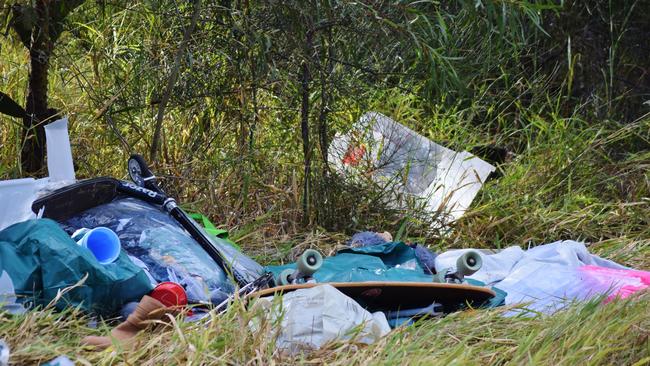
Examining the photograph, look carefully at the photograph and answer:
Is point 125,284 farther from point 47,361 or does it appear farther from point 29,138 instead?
point 29,138

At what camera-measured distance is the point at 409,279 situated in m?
3.07

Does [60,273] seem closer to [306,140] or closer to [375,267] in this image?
[375,267]

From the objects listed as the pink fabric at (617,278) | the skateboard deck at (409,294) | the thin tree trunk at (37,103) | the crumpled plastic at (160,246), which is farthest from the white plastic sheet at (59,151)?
the pink fabric at (617,278)

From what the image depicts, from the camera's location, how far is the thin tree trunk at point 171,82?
3.71m

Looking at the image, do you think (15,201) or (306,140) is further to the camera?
(306,140)

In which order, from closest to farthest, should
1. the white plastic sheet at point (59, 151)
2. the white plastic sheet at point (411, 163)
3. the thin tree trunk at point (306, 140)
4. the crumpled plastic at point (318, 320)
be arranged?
the crumpled plastic at point (318, 320)
the white plastic sheet at point (59, 151)
the thin tree trunk at point (306, 140)
the white plastic sheet at point (411, 163)

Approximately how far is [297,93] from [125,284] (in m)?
1.56

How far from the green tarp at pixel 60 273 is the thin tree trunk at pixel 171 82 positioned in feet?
4.00

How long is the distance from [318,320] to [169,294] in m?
0.48

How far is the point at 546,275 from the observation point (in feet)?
10.7

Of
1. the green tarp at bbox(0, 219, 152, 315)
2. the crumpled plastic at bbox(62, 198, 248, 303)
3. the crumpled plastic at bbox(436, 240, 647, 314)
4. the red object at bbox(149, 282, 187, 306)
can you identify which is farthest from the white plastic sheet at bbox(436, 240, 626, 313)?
the green tarp at bbox(0, 219, 152, 315)

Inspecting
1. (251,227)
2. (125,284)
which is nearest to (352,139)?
(251,227)

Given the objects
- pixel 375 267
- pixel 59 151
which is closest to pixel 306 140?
pixel 375 267

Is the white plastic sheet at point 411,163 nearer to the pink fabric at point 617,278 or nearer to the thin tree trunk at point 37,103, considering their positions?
the pink fabric at point 617,278
